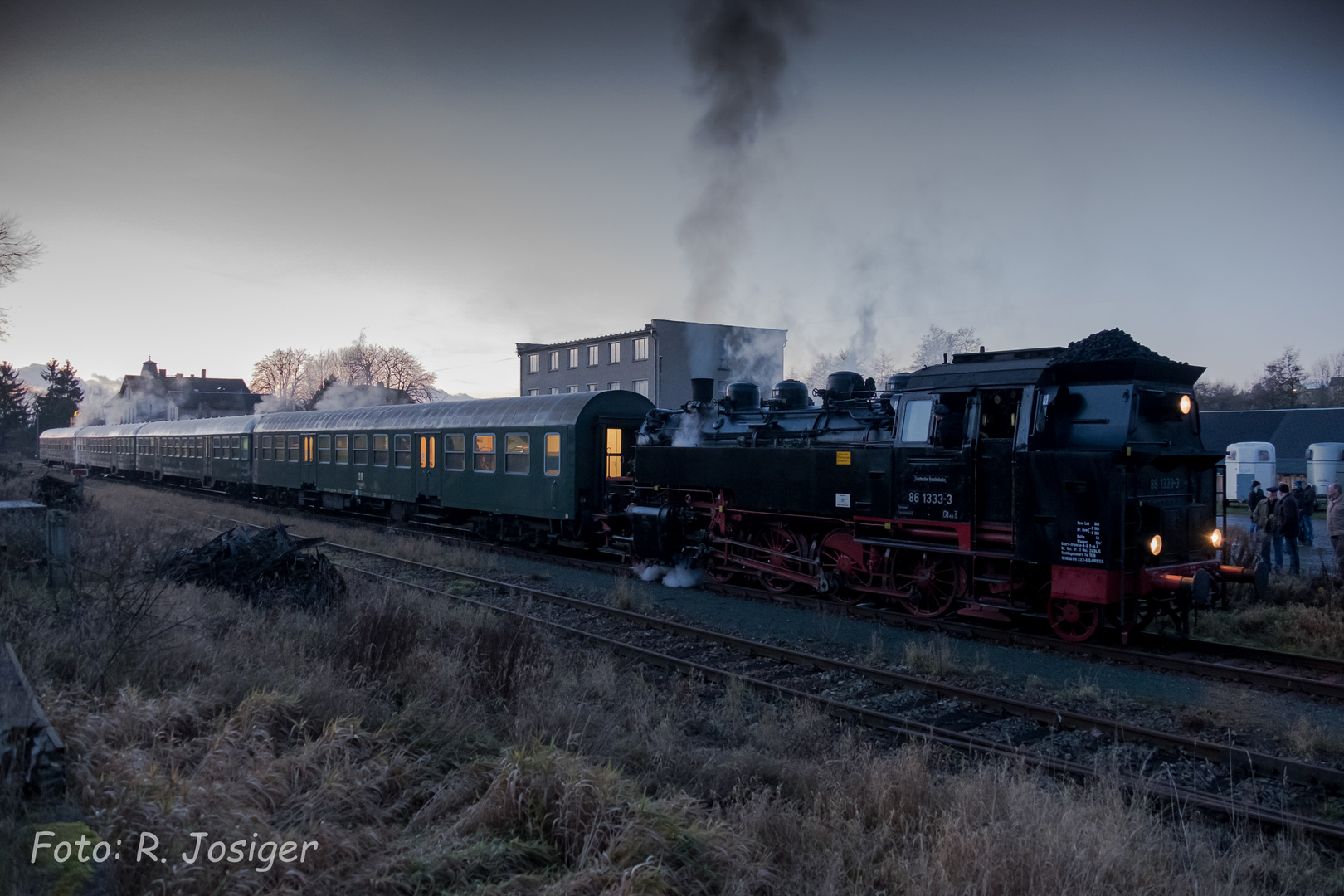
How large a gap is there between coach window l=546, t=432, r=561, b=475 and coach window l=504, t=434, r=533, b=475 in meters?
0.55

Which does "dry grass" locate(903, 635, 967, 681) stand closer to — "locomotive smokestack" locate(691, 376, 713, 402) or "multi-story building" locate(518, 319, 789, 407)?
"locomotive smokestack" locate(691, 376, 713, 402)

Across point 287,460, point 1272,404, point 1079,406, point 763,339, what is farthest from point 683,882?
point 1272,404

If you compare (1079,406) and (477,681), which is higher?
(1079,406)

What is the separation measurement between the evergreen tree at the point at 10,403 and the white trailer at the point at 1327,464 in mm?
89894

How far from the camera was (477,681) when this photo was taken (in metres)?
6.53

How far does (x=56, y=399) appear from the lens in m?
80.1

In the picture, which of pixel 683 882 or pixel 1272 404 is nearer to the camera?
pixel 683 882

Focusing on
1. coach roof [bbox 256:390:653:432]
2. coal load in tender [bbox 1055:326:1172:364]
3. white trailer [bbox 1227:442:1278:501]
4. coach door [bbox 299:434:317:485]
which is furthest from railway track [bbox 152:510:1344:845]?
white trailer [bbox 1227:442:1278:501]

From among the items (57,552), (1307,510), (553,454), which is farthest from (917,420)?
(1307,510)

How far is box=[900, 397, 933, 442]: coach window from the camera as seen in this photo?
9.79m

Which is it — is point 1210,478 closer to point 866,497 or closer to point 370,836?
point 866,497

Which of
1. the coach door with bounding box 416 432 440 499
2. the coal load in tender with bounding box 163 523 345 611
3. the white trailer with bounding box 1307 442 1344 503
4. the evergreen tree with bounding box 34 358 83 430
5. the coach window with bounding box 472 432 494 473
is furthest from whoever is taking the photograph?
the evergreen tree with bounding box 34 358 83 430

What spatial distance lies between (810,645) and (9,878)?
7.52 m

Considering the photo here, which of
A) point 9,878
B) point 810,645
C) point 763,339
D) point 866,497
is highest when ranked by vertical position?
point 763,339
